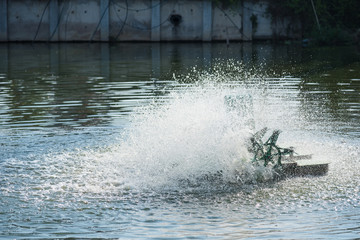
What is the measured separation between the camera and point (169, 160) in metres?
11.2

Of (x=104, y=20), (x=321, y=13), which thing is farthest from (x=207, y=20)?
(x=321, y=13)

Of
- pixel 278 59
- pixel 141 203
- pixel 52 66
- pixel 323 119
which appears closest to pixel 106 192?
pixel 141 203

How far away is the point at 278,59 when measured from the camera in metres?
28.3

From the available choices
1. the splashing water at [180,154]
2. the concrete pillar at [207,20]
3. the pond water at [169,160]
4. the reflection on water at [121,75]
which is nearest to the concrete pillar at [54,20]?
the reflection on water at [121,75]

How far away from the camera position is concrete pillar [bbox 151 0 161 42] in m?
38.2

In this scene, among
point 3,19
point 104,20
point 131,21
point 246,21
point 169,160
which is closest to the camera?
point 169,160

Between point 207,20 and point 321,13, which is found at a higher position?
point 321,13

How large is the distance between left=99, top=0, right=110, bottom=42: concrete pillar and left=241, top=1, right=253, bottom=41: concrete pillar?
24.6ft

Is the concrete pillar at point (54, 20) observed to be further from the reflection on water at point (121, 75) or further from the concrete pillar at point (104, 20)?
the concrete pillar at point (104, 20)

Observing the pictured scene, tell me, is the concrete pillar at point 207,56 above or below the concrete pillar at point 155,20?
below

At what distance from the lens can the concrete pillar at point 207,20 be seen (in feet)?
126

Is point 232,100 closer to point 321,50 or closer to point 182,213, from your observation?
point 182,213

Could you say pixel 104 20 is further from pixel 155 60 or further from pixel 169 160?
pixel 169 160

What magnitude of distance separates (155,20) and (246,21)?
201 inches
